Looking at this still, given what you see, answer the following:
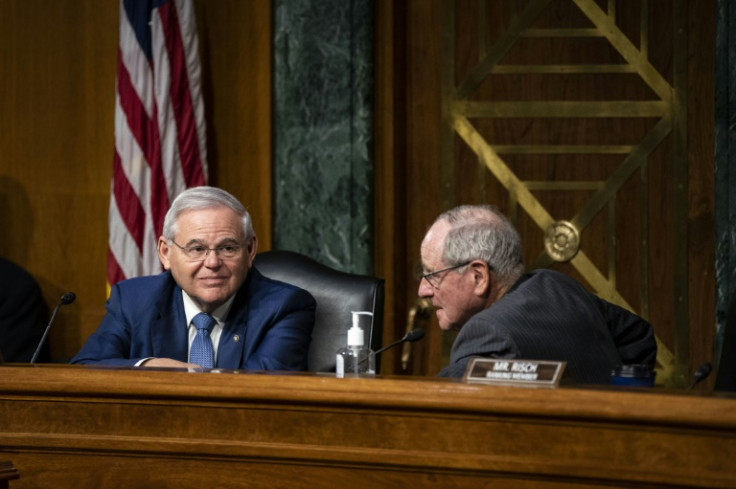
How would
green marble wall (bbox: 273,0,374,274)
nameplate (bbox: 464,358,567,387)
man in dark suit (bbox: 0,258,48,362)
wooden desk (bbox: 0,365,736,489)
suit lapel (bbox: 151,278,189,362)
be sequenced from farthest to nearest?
green marble wall (bbox: 273,0,374,274) < man in dark suit (bbox: 0,258,48,362) < suit lapel (bbox: 151,278,189,362) < nameplate (bbox: 464,358,567,387) < wooden desk (bbox: 0,365,736,489)

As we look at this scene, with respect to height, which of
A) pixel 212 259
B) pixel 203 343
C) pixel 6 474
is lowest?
pixel 6 474

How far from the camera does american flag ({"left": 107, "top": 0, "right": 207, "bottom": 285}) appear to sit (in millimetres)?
4773

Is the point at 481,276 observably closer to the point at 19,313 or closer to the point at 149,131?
the point at 149,131

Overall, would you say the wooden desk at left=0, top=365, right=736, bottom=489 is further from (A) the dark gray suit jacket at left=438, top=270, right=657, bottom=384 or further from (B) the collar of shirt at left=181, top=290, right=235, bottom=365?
(B) the collar of shirt at left=181, top=290, right=235, bottom=365

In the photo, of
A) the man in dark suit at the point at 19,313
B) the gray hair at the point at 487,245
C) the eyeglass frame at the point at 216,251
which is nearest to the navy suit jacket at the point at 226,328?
the eyeglass frame at the point at 216,251

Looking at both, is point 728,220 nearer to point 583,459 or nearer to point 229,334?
point 229,334

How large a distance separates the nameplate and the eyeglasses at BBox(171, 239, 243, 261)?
1.40 m

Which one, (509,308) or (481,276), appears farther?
(481,276)

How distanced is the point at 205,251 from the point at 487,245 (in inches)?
35.1

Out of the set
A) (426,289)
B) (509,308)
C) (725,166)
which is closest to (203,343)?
(426,289)

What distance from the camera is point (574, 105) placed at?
5051mm

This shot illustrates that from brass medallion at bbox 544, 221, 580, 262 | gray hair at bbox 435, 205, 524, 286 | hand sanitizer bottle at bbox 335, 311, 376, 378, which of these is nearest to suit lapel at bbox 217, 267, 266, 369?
gray hair at bbox 435, 205, 524, 286

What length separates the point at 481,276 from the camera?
2.95 m

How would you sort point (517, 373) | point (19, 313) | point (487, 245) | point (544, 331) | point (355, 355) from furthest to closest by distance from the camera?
point (19, 313) → point (487, 245) → point (544, 331) → point (355, 355) → point (517, 373)
